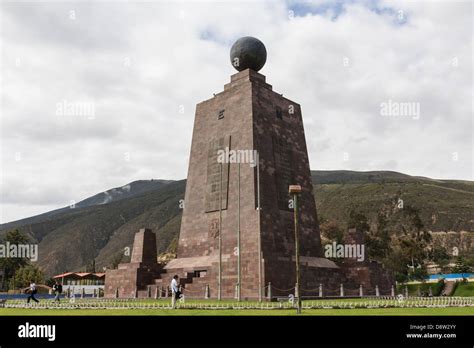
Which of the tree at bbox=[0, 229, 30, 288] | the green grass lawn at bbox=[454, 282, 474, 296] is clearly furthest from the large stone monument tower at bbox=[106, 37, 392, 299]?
the tree at bbox=[0, 229, 30, 288]

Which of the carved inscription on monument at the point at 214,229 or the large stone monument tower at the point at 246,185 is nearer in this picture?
the large stone monument tower at the point at 246,185

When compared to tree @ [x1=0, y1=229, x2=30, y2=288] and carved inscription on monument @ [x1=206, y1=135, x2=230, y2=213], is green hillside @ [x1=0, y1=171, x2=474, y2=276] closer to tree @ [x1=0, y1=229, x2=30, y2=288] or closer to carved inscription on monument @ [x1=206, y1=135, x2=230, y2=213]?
tree @ [x1=0, y1=229, x2=30, y2=288]

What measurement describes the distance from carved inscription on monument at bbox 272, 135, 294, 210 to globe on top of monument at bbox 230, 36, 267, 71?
18.8 feet

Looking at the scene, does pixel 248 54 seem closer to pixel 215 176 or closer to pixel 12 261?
pixel 215 176

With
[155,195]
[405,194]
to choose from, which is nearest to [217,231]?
[405,194]

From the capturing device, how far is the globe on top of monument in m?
33.7

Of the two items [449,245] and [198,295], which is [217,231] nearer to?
[198,295]

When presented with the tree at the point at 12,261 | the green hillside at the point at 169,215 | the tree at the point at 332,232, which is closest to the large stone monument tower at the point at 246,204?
the tree at the point at 332,232

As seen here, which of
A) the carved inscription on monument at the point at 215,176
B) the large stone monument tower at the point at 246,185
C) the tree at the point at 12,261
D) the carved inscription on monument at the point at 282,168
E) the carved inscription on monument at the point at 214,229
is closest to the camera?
the large stone monument tower at the point at 246,185

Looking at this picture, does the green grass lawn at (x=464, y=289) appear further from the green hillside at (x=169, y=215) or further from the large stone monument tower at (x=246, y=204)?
the green hillside at (x=169, y=215)

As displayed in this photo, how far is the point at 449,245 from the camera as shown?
9481cm

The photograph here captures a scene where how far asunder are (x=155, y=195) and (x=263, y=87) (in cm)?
16795

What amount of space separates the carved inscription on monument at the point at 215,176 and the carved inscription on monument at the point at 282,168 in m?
3.45

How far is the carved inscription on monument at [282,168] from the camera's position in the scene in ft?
104
